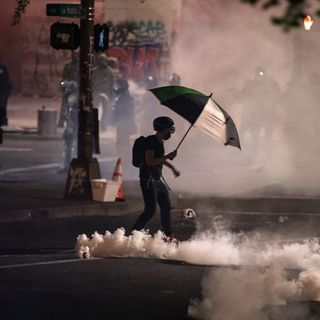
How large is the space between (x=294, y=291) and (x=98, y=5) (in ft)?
119

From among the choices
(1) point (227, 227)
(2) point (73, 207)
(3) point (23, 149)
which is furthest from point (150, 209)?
(3) point (23, 149)

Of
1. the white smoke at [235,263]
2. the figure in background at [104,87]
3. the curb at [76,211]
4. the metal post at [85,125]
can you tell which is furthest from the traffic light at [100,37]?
the figure in background at [104,87]

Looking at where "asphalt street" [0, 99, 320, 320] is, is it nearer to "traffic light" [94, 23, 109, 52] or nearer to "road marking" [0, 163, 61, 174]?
"road marking" [0, 163, 61, 174]

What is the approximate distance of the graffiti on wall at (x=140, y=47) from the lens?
151ft

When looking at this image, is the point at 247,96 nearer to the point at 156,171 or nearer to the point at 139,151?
the point at 156,171

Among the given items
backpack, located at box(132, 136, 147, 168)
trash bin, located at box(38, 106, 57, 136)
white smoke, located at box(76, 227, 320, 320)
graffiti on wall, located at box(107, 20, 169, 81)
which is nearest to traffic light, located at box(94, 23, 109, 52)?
white smoke, located at box(76, 227, 320, 320)

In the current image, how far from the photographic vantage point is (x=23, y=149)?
97.5 ft

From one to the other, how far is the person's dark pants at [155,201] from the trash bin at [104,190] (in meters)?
4.17

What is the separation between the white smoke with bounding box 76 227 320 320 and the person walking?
0.55 metres

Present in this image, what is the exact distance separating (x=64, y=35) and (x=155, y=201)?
16.4 ft

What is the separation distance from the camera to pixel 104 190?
17969 millimetres

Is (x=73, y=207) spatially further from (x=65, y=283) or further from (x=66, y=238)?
(x=65, y=283)

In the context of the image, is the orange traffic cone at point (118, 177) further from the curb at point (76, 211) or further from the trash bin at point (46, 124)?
the trash bin at point (46, 124)

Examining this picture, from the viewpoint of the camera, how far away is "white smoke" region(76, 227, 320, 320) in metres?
9.24
